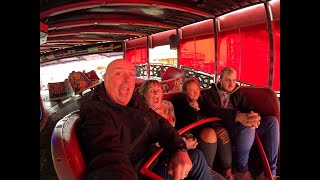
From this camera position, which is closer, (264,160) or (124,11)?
(264,160)

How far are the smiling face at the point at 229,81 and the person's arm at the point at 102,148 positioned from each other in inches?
49.2

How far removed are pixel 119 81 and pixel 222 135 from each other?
2.96ft

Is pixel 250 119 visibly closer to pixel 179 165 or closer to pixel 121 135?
pixel 179 165

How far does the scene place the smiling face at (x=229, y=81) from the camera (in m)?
2.04

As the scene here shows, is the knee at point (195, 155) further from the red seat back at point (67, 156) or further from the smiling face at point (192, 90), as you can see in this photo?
the smiling face at point (192, 90)

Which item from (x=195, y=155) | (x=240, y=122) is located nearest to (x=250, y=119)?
(x=240, y=122)

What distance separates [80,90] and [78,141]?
8747 mm

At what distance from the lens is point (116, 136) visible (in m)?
1.08

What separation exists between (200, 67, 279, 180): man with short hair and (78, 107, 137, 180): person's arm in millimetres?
1008

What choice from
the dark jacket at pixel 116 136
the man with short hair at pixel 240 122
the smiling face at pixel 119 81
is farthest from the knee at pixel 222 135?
the smiling face at pixel 119 81

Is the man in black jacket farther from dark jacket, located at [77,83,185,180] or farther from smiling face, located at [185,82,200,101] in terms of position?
smiling face, located at [185,82,200,101]
